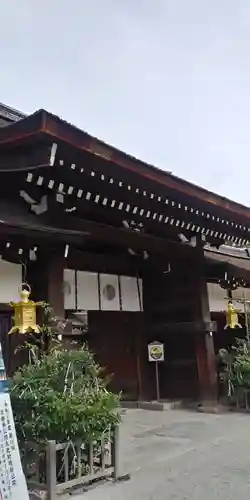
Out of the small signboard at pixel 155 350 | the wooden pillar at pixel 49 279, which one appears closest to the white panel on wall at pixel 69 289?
the wooden pillar at pixel 49 279

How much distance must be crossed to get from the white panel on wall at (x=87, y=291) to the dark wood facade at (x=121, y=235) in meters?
0.15

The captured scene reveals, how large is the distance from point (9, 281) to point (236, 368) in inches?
157

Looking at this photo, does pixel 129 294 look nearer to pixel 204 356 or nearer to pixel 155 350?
pixel 155 350

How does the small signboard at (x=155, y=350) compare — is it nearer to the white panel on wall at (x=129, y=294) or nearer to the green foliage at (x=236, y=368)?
the white panel on wall at (x=129, y=294)

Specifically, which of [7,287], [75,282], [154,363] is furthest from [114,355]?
[7,287]

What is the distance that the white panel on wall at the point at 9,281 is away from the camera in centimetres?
551

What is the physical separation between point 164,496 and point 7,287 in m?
2.96

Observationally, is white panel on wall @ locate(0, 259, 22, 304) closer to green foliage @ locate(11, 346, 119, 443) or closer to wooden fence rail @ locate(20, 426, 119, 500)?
green foliage @ locate(11, 346, 119, 443)

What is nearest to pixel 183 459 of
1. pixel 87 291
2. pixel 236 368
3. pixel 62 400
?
pixel 62 400

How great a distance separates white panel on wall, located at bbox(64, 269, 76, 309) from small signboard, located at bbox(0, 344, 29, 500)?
368 cm

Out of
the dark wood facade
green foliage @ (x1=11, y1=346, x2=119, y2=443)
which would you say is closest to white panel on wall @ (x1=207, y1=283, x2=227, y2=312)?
the dark wood facade

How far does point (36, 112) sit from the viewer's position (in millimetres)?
4500

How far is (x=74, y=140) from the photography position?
471cm

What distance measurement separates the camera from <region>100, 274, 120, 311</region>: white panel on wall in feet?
24.3
